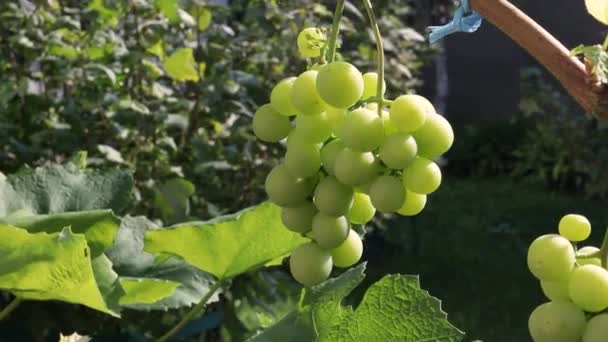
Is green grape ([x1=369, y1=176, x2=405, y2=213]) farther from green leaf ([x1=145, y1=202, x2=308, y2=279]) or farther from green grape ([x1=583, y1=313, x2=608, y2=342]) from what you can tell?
green leaf ([x1=145, y1=202, x2=308, y2=279])

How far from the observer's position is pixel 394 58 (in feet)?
10.7

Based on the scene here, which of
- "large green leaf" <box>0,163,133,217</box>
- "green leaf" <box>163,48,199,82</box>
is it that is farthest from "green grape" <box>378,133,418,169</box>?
"green leaf" <box>163,48,199,82</box>

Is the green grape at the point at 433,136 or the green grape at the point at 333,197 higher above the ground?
the green grape at the point at 433,136

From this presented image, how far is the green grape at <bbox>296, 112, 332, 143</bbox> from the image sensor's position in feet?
2.08

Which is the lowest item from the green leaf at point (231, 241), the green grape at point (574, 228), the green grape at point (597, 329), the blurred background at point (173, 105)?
the blurred background at point (173, 105)

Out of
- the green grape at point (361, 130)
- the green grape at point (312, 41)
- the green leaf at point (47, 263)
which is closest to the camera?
the green grape at point (361, 130)

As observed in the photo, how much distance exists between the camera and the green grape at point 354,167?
0.59 m

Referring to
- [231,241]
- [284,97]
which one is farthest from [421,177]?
[231,241]

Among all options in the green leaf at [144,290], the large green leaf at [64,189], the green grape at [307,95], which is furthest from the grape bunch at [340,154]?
the large green leaf at [64,189]

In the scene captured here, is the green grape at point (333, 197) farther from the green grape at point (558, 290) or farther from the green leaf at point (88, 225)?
the green leaf at point (88, 225)

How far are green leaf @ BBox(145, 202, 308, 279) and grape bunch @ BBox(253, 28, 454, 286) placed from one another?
0.24 metres

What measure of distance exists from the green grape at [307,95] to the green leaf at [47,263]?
29 centimetres

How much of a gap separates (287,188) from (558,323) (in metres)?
0.23

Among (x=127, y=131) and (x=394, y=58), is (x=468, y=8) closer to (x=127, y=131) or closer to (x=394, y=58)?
(x=127, y=131)
